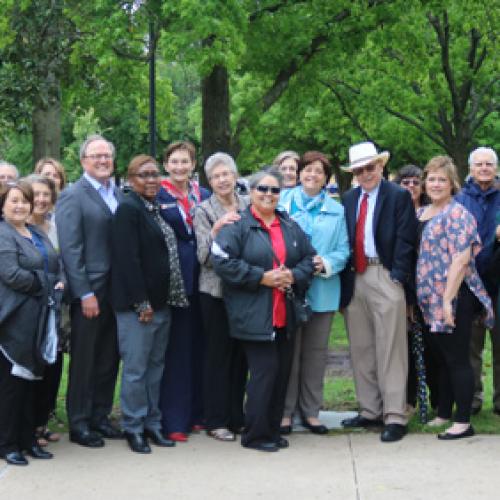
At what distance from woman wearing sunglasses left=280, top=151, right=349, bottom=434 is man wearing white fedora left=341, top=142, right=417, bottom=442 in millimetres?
131

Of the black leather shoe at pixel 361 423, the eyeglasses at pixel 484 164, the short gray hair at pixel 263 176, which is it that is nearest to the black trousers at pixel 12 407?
the short gray hair at pixel 263 176

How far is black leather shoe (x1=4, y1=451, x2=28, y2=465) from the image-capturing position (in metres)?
6.28

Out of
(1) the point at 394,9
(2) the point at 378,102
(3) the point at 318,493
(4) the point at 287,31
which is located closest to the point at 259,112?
(4) the point at 287,31

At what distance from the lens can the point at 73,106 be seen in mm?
21031

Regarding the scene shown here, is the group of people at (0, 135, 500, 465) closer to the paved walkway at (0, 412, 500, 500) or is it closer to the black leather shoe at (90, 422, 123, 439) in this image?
the black leather shoe at (90, 422, 123, 439)

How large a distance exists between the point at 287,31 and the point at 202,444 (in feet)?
33.6

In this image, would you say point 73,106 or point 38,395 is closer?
point 38,395

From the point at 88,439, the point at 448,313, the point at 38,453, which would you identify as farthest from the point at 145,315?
the point at 448,313

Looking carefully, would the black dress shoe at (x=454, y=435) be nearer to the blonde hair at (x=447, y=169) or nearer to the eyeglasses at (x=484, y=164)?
the blonde hair at (x=447, y=169)

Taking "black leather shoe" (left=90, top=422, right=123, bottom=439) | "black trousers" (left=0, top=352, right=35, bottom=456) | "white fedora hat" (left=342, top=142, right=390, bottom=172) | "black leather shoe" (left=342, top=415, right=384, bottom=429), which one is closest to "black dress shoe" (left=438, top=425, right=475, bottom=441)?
"black leather shoe" (left=342, top=415, right=384, bottom=429)

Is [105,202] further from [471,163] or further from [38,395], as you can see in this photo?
[471,163]

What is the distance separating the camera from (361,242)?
276 inches

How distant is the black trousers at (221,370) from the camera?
689 cm

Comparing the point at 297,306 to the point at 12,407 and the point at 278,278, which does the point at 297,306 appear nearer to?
the point at 278,278
